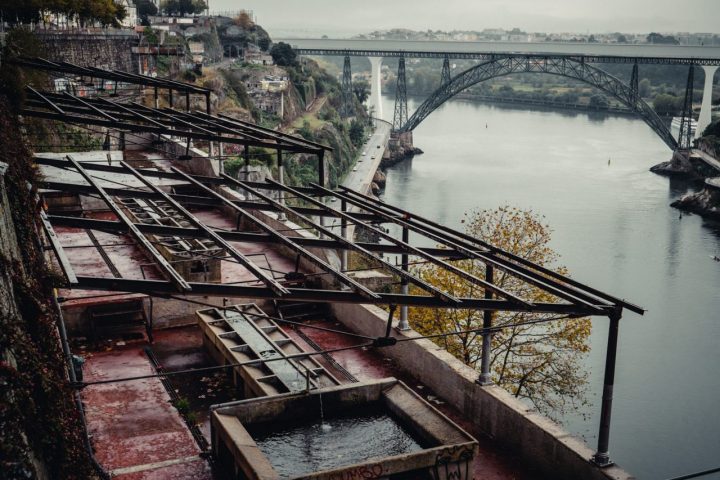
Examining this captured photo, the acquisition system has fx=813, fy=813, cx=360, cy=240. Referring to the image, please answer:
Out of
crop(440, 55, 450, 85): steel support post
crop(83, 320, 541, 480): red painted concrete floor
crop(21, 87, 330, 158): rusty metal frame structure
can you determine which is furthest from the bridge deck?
crop(83, 320, 541, 480): red painted concrete floor

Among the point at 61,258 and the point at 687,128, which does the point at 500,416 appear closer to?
the point at 61,258

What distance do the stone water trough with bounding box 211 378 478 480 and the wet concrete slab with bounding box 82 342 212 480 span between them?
0.67 metres

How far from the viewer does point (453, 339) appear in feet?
82.3

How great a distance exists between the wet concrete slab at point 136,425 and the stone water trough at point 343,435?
67 centimetres

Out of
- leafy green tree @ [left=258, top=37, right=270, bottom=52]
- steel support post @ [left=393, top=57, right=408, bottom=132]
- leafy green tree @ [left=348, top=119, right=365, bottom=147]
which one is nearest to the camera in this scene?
leafy green tree @ [left=348, top=119, right=365, bottom=147]

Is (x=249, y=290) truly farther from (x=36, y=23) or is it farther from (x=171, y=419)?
(x=36, y=23)

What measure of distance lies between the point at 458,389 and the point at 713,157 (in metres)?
76.8

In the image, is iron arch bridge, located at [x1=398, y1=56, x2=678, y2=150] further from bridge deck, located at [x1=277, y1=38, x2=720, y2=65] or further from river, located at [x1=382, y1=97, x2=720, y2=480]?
river, located at [x1=382, y1=97, x2=720, y2=480]

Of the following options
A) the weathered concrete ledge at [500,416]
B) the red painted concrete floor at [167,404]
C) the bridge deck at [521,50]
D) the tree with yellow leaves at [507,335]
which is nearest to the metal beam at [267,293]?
the weathered concrete ledge at [500,416]

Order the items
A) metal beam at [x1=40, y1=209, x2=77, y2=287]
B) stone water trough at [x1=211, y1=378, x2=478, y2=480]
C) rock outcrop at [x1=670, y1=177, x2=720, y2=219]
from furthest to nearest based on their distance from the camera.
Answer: rock outcrop at [x1=670, y1=177, x2=720, y2=219], stone water trough at [x1=211, y1=378, x2=478, y2=480], metal beam at [x1=40, y1=209, x2=77, y2=287]

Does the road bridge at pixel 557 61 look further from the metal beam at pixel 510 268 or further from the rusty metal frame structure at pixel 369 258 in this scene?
the rusty metal frame structure at pixel 369 258

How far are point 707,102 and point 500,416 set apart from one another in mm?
91876

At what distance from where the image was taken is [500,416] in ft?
30.6

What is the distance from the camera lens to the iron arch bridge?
8381 cm
